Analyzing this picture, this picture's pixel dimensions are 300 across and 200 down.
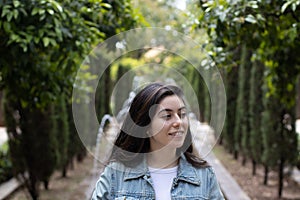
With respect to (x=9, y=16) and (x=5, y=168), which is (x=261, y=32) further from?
(x=5, y=168)

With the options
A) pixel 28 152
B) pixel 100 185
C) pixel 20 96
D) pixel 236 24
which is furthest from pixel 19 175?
pixel 100 185

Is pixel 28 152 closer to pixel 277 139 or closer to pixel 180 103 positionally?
pixel 277 139

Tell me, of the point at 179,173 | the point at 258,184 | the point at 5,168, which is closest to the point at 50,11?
the point at 179,173

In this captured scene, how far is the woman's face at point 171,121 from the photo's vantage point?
1.91 m

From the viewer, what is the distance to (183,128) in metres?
1.92

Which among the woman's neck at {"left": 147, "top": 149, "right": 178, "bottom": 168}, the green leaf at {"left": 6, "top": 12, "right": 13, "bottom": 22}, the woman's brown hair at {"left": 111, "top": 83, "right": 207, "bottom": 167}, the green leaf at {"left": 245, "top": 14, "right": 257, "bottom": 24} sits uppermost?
the green leaf at {"left": 245, "top": 14, "right": 257, "bottom": 24}

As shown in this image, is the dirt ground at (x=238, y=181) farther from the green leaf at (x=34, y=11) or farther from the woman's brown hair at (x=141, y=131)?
the woman's brown hair at (x=141, y=131)

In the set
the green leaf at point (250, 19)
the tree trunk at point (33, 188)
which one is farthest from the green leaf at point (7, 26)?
the tree trunk at point (33, 188)

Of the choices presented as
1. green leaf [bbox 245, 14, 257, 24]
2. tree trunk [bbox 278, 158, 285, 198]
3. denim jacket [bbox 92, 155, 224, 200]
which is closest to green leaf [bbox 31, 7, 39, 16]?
green leaf [bbox 245, 14, 257, 24]

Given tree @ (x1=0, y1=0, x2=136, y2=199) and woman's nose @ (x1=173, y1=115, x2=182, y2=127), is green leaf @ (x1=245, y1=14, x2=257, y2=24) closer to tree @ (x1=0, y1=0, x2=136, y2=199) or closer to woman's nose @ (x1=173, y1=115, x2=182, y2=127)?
tree @ (x1=0, y1=0, x2=136, y2=199)

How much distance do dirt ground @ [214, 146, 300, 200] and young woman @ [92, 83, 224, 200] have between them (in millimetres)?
5238

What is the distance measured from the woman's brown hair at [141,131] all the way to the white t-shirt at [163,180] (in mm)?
93

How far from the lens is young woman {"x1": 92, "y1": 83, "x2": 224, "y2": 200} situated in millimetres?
1909

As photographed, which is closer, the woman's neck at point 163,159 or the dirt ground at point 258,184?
the woman's neck at point 163,159
